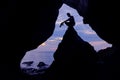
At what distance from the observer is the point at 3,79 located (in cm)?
1490

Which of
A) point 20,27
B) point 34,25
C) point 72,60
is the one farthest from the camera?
point 72,60

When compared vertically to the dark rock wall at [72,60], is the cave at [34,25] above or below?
above

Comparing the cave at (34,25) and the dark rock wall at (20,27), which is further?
the cave at (34,25)

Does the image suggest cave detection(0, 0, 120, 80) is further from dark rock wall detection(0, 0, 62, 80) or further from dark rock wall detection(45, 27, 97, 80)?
dark rock wall detection(45, 27, 97, 80)

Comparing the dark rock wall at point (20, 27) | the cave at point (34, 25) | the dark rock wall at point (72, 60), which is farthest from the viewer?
the dark rock wall at point (72, 60)

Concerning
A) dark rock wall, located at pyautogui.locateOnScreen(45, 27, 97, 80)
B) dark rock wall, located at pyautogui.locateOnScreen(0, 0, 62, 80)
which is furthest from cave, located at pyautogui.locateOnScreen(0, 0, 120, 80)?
dark rock wall, located at pyautogui.locateOnScreen(45, 27, 97, 80)

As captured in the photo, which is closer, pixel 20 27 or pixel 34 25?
pixel 20 27

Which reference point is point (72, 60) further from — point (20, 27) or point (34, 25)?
point (20, 27)

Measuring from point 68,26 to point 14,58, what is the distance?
3.43 m

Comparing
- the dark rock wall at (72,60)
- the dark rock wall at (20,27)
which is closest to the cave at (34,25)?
the dark rock wall at (20,27)

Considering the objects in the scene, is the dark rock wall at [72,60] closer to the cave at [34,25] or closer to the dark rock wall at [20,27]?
the cave at [34,25]

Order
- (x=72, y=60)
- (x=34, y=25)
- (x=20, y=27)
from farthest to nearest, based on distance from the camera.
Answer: (x=72, y=60), (x=34, y=25), (x=20, y=27)

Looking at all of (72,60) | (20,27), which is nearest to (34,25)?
(20,27)

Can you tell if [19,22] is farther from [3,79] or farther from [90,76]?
[90,76]
